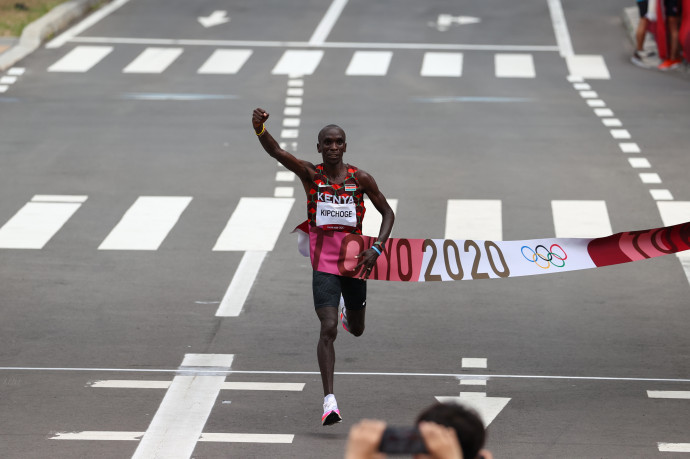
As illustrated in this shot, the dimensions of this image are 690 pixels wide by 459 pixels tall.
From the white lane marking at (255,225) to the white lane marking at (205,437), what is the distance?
5.63m

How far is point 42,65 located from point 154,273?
1378cm

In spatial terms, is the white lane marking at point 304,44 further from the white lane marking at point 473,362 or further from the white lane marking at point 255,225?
the white lane marking at point 473,362

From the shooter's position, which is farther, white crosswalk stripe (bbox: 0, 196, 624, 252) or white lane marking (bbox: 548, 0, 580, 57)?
white lane marking (bbox: 548, 0, 580, 57)

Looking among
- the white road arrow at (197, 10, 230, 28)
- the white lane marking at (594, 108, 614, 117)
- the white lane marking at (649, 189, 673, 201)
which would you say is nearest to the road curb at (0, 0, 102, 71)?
the white road arrow at (197, 10, 230, 28)

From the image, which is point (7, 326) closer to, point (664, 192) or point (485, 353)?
point (485, 353)

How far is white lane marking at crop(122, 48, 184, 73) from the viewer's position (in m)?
26.2

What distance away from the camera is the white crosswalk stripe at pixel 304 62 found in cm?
2606

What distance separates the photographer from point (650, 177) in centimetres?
1817

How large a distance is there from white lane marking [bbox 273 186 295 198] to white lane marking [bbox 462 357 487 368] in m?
6.61

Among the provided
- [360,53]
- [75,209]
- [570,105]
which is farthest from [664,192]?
[360,53]

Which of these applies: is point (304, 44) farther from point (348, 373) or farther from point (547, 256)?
point (348, 373)

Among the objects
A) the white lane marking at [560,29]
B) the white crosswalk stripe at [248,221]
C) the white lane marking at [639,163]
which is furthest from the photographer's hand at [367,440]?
the white lane marking at [560,29]

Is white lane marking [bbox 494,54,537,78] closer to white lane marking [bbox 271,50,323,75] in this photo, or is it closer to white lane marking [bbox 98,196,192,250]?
white lane marking [bbox 271,50,323,75]

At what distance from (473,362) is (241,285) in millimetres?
3283
